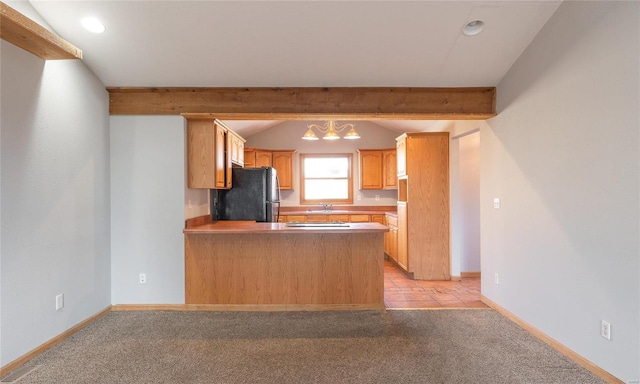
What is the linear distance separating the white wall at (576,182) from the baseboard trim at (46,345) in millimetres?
4079

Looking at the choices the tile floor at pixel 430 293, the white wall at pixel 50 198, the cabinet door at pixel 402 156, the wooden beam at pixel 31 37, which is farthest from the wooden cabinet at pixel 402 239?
the wooden beam at pixel 31 37

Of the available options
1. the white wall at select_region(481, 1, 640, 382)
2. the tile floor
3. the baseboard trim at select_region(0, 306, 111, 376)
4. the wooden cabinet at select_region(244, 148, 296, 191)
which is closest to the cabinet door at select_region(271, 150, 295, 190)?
the wooden cabinet at select_region(244, 148, 296, 191)

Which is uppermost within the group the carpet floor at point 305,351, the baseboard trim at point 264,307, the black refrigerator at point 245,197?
the black refrigerator at point 245,197

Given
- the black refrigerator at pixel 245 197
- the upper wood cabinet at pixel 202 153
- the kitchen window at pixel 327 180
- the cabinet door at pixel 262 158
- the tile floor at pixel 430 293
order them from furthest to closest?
1. the kitchen window at pixel 327 180
2. the cabinet door at pixel 262 158
3. the black refrigerator at pixel 245 197
4. the tile floor at pixel 430 293
5. the upper wood cabinet at pixel 202 153

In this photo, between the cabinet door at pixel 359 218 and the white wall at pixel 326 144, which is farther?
the white wall at pixel 326 144

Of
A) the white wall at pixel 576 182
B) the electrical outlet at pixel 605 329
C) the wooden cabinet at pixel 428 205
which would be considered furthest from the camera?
the wooden cabinet at pixel 428 205

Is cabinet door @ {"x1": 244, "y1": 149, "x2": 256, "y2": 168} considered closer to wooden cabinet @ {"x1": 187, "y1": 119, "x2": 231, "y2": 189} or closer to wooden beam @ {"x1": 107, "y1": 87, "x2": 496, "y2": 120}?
wooden cabinet @ {"x1": 187, "y1": 119, "x2": 231, "y2": 189}

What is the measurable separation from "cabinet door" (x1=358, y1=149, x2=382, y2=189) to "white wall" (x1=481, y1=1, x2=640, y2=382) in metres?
3.39

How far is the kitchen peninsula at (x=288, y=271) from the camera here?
3637 mm

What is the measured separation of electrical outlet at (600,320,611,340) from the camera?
7.36ft

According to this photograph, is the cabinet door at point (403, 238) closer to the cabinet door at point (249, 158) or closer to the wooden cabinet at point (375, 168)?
the wooden cabinet at point (375, 168)

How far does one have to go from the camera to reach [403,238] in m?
5.16

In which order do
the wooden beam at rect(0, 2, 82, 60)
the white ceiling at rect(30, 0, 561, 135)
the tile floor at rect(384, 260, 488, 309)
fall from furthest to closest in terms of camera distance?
1. the tile floor at rect(384, 260, 488, 309)
2. the white ceiling at rect(30, 0, 561, 135)
3. the wooden beam at rect(0, 2, 82, 60)

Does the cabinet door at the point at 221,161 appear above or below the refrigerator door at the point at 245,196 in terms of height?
above
